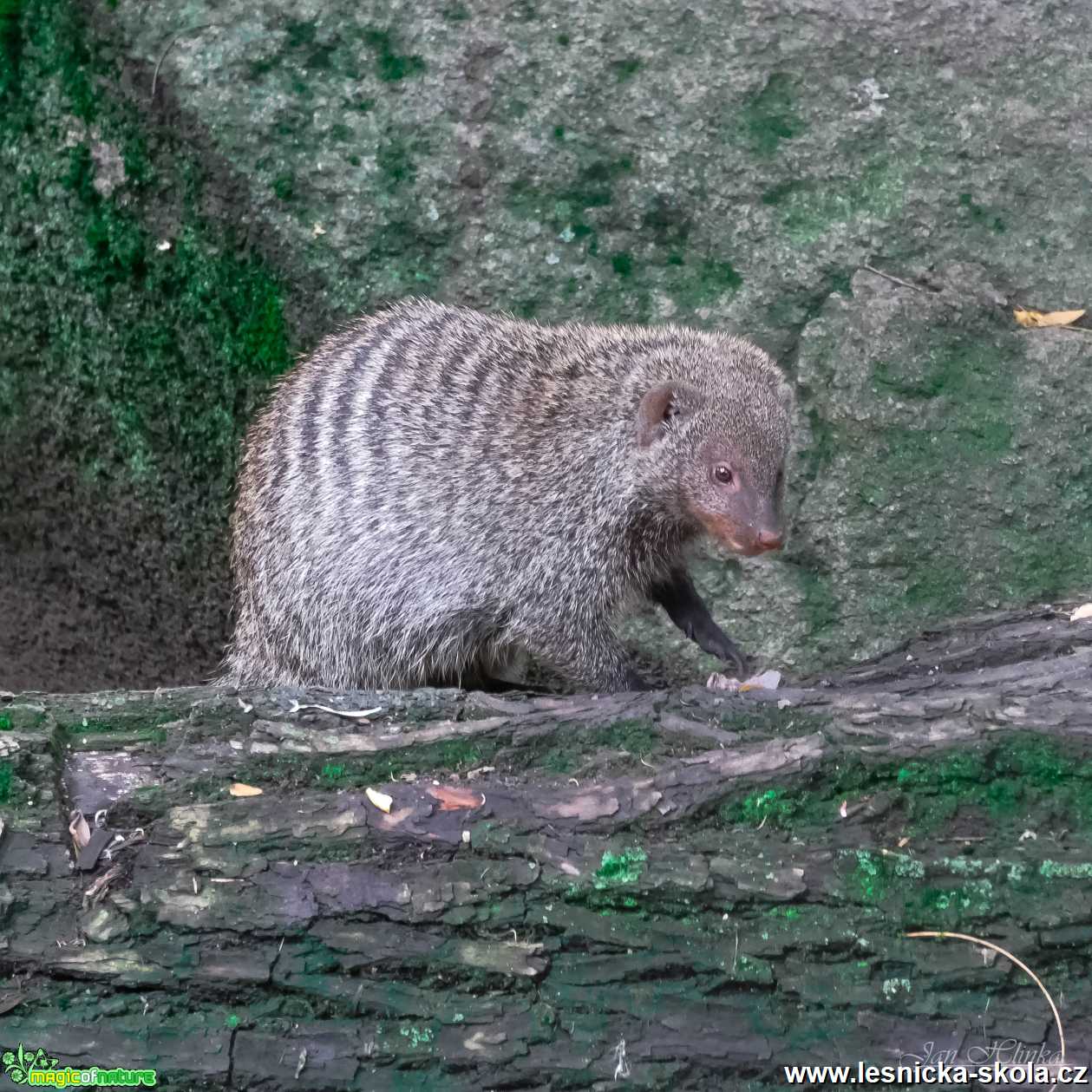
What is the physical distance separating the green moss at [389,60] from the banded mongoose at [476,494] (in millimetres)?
785

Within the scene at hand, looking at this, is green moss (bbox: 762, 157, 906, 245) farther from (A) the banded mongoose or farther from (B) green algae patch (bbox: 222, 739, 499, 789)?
(B) green algae patch (bbox: 222, 739, 499, 789)

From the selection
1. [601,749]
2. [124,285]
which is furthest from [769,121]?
[601,749]

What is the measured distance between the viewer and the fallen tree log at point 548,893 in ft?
7.70

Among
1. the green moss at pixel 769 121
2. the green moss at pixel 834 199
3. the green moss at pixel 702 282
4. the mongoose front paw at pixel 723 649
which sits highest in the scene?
the green moss at pixel 769 121

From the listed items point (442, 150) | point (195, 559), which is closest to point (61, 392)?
point (195, 559)

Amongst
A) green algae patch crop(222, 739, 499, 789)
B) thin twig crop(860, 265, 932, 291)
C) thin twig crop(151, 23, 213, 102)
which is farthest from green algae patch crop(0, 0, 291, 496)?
green algae patch crop(222, 739, 499, 789)

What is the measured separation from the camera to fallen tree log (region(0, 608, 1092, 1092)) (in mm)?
2348

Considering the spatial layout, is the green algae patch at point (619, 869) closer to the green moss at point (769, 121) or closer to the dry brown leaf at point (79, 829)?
the dry brown leaf at point (79, 829)

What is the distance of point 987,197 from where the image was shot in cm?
422

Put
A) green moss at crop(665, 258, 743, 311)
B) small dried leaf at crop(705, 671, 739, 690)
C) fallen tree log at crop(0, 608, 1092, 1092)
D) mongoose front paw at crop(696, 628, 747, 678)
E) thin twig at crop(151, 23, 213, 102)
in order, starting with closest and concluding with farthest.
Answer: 1. fallen tree log at crop(0, 608, 1092, 1092)
2. small dried leaf at crop(705, 671, 739, 690)
3. mongoose front paw at crop(696, 628, 747, 678)
4. thin twig at crop(151, 23, 213, 102)
5. green moss at crop(665, 258, 743, 311)

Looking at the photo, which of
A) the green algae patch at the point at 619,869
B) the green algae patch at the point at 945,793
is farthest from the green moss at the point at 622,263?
the green algae patch at the point at 619,869

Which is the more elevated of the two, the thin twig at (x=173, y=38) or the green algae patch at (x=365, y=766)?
the thin twig at (x=173, y=38)

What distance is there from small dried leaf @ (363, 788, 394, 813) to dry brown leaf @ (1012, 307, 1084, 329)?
102 inches

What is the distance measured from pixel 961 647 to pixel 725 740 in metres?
0.99
